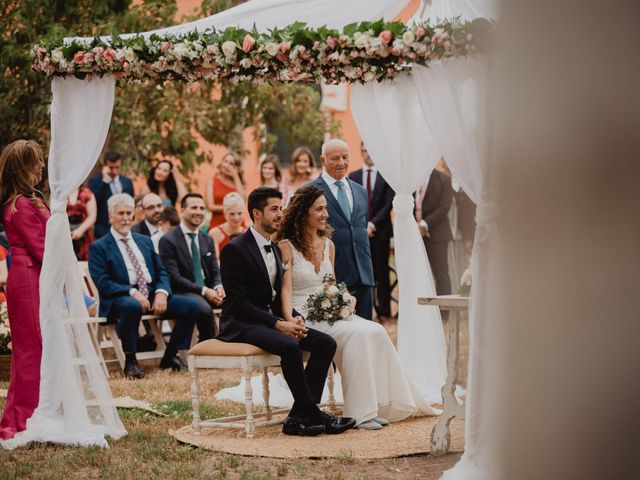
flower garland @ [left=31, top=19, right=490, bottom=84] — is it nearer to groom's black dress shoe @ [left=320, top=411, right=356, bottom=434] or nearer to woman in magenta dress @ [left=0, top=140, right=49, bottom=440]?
woman in magenta dress @ [left=0, top=140, right=49, bottom=440]

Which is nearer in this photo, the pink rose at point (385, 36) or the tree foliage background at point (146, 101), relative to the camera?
the pink rose at point (385, 36)

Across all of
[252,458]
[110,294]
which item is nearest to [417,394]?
[252,458]

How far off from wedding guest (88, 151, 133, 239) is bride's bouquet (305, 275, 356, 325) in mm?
4777

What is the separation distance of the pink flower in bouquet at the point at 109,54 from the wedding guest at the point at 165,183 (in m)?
4.81

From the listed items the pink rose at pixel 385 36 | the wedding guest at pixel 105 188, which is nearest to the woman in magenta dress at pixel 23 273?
the pink rose at pixel 385 36

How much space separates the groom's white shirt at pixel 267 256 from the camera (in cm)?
677

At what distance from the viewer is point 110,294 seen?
30.8 ft

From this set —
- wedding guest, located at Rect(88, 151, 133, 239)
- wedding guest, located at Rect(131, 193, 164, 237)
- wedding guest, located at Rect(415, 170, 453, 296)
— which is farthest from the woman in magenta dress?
wedding guest, located at Rect(415, 170, 453, 296)

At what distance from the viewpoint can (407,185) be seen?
8.01m

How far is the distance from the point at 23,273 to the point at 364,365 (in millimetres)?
2427

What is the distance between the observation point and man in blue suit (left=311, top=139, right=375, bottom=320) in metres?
8.03

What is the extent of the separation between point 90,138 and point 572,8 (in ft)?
19.2

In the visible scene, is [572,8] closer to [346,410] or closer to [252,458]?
[252,458]

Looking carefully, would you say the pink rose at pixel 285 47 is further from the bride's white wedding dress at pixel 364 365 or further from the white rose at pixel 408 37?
the bride's white wedding dress at pixel 364 365
